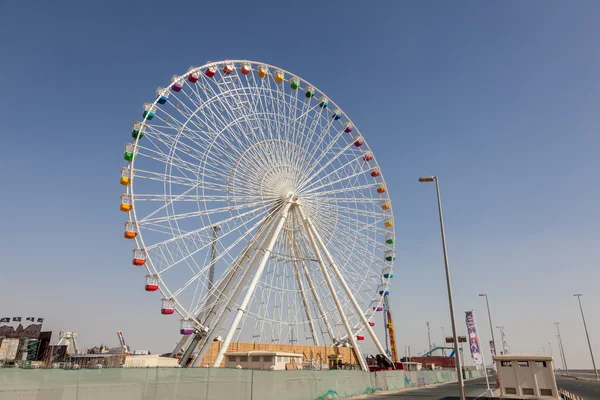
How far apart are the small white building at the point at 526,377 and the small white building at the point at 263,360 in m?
14.4

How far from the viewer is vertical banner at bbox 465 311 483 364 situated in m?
25.3

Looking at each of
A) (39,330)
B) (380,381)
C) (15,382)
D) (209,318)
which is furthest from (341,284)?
(39,330)

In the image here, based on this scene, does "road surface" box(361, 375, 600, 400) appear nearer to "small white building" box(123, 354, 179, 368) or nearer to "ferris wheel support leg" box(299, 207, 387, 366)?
"ferris wheel support leg" box(299, 207, 387, 366)

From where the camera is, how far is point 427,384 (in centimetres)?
4134

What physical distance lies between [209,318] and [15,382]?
17.1 meters

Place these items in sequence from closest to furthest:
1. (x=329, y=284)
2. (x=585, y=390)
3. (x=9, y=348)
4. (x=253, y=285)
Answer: (x=253, y=285) → (x=329, y=284) → (x=585, y=390) → (x=9, y=348)

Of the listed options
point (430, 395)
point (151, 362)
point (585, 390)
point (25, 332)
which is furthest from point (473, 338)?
point (25, 332)

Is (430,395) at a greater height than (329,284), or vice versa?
(329,284)

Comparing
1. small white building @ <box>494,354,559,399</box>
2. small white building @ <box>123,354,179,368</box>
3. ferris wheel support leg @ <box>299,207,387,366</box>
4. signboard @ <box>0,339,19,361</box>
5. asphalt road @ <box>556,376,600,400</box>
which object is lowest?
asphalt road @ <box>556,376,600,400</box>

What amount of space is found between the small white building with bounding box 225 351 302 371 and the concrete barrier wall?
205 inches

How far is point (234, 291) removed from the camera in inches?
1096

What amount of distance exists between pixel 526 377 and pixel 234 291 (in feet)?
→ 56.2

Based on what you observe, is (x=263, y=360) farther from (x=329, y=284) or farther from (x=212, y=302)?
(x=329, y=284)

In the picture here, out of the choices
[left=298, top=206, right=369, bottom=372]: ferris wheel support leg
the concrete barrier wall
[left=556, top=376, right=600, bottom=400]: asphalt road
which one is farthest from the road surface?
[left=298, top=206, right=369, bottom=372]: ferris wheel support leg
